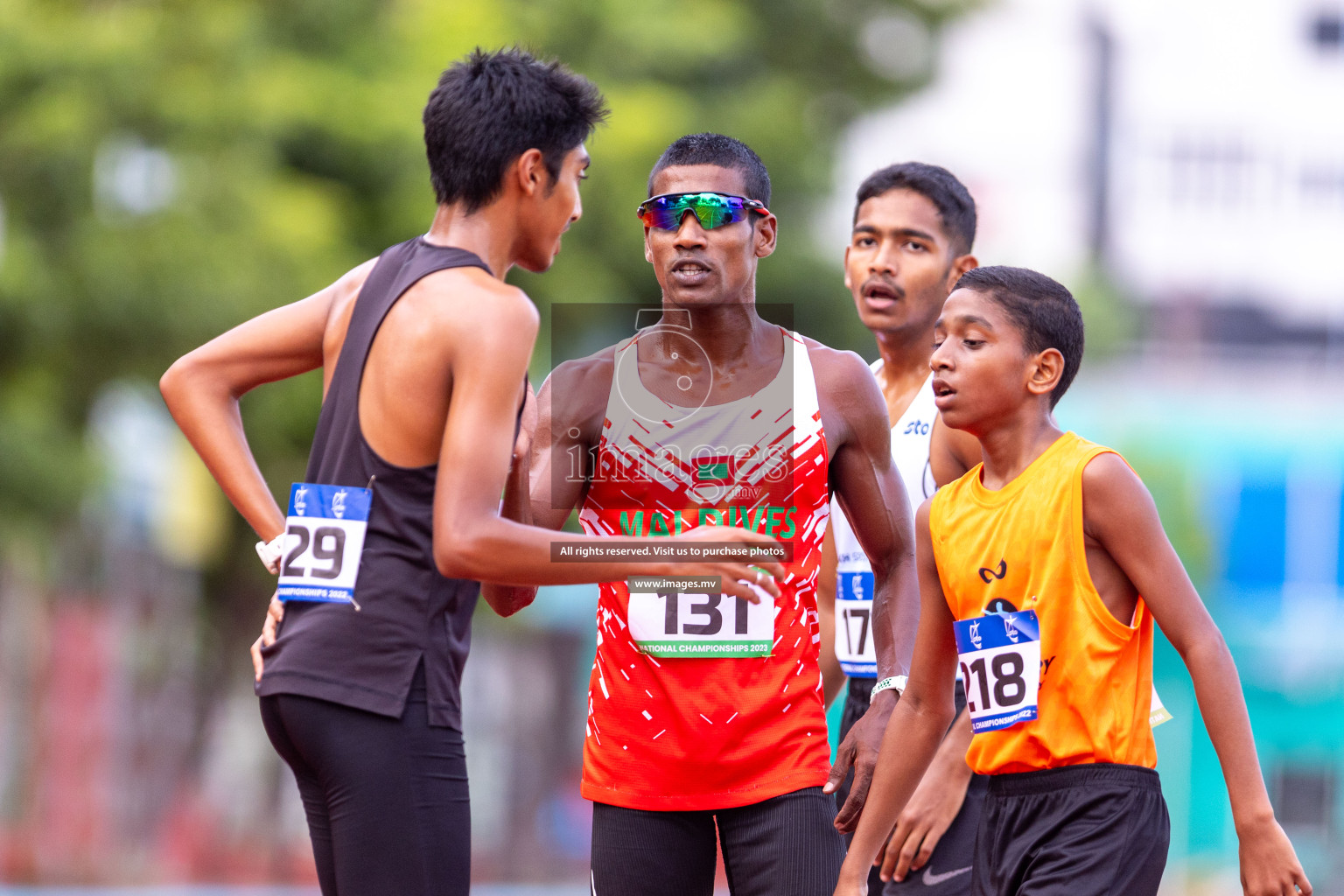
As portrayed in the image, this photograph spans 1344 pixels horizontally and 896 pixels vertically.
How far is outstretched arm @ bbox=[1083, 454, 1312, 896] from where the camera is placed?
328 centimetres

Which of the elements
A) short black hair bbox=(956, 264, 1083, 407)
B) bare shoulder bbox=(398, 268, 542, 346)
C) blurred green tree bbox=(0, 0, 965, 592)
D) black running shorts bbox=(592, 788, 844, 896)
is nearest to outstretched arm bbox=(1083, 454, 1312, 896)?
short black hair bbox=(956, 264, 1083, 407)

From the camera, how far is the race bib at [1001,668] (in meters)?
3.48

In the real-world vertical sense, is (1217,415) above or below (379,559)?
above

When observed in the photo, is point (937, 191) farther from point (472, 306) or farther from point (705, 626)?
point (472, 306)

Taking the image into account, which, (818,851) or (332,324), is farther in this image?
(818,851)

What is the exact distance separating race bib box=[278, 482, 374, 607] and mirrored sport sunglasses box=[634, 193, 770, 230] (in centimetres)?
110

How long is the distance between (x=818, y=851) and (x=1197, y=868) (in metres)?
25.8

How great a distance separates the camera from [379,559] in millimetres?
3197

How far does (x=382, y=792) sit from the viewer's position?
10.3 feet

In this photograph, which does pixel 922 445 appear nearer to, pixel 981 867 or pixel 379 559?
pixel 981 867

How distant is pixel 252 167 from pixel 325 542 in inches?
435

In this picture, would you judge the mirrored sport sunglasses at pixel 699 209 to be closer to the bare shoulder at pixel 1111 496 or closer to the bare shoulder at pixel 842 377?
the bare shoulder at pixel 842 377

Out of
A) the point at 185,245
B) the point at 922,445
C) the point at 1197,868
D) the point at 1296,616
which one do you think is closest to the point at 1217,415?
the point at 1296,616

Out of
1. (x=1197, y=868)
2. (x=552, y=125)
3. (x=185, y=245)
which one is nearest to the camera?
(x=552, y=125)
